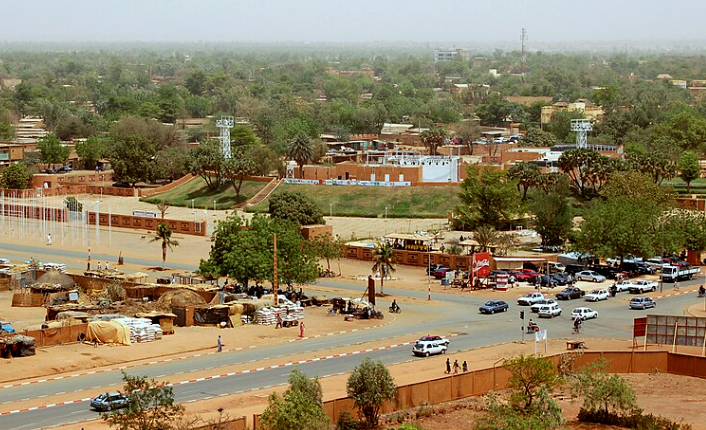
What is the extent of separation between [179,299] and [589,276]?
22.6 metres

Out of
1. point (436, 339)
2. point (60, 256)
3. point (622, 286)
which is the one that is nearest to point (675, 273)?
point (622, 286)

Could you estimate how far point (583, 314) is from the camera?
56.3 m

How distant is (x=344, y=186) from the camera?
103688 mm

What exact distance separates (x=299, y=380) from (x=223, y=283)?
3045 cm

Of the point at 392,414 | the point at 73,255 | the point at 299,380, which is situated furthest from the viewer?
the point at 73,255

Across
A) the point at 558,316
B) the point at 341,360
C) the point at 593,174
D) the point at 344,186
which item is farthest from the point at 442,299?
the point at 344,186

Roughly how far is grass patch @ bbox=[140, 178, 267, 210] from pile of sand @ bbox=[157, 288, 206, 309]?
147 ft

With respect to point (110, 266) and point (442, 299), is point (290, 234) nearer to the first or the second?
point (442, 299)

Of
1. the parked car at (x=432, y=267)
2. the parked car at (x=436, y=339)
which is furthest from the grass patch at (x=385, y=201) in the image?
the parked car at (x=436, y=339)

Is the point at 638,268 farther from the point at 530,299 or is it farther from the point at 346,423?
the point at 346,423

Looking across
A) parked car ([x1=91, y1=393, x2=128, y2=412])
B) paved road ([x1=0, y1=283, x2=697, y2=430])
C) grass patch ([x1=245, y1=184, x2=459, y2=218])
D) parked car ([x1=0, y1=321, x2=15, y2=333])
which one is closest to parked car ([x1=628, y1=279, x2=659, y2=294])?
paved road ([x1=0, y1=283, x2=697, y2=430])

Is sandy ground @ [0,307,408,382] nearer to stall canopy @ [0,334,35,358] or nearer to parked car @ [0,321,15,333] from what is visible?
stall canopy @ [0,334,35,358]

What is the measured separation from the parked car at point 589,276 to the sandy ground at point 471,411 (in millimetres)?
15743

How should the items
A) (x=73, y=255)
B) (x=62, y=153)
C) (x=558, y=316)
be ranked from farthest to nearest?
(x=62, y=153), (x=73, y=255), (x=558, y=316)
